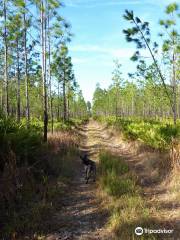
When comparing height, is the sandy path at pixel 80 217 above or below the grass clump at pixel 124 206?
below

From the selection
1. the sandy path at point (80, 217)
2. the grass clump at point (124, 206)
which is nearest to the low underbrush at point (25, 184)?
the sandy path at point (80, 217)

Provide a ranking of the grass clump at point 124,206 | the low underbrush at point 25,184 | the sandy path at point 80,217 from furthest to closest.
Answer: the low underbrush at point 25,184 → the sandy path at point 80,217 → the grass clump at point 124,206

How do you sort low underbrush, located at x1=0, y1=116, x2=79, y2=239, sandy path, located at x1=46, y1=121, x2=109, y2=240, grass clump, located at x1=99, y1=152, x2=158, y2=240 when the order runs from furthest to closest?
low underbrush, located at x1=0, y1=116, x2=79, y2=239 → sandy path, located at x1=46, y1=121, x2=109, y2=240 → grass clump, located at x1=99, y1=152, x2=158, y2=240

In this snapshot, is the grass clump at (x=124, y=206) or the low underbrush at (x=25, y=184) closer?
the grass clump at (x=124, y=206)

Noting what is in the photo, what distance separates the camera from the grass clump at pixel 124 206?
5.61 metres

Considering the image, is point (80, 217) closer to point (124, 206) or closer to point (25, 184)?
point (124, 206)

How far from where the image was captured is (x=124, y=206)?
6.61m

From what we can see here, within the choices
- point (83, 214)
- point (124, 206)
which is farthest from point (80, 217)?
point (124, 206)

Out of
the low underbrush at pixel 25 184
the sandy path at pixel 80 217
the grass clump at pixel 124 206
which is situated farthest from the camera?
the low underbrush at pixel 25 184

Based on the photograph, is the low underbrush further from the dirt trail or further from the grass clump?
the grass clump

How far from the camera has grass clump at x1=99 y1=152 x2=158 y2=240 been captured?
561cm

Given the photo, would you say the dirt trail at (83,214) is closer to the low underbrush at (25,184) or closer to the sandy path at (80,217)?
the sandy path at (80,217)

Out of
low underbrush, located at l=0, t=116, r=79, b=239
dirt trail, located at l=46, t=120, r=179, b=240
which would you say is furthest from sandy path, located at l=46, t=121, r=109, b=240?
low underbrush, located at l=0, t=116, r=79, b=239

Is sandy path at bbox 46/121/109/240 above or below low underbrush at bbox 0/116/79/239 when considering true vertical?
below
